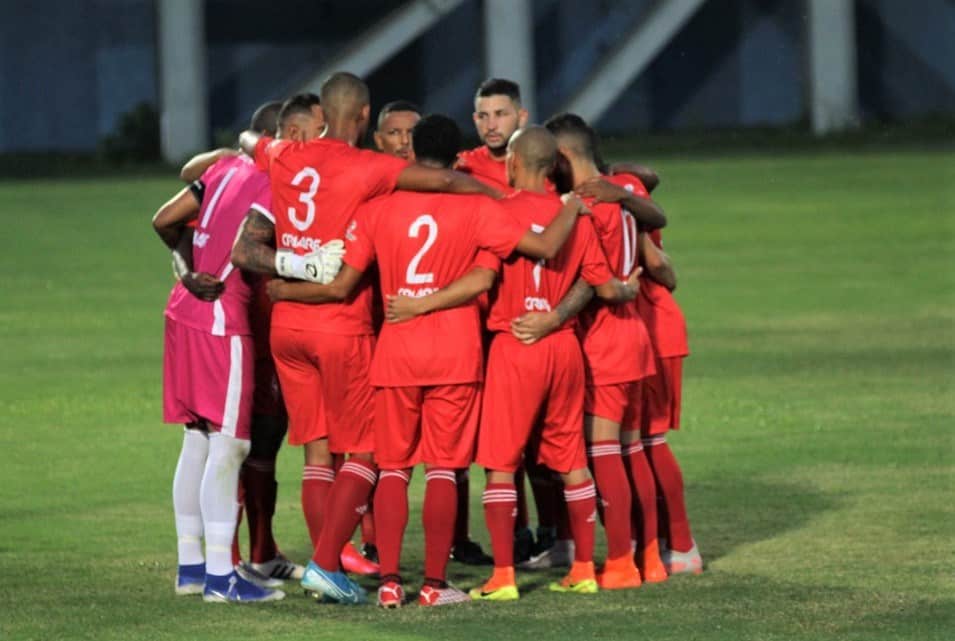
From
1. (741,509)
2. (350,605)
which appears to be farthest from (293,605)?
(741,509)

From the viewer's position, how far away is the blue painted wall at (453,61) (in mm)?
50844

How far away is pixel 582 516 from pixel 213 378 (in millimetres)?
1683

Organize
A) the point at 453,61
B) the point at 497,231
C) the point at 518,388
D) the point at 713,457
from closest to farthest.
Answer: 1. the point at 497,231
2. the point at 518,388
3. the point at 713,457
4. the point at 453,61

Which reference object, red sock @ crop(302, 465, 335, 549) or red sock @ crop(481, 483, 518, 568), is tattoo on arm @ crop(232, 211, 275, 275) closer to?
red sock @ crop(302, 465, 335, 549)

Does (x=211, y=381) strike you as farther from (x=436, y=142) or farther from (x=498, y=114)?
(x=498, y=114)

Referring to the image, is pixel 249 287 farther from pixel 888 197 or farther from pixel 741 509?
pixel 888 197

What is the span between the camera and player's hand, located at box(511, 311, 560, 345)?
8.27 metres

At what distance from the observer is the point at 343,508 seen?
8219 mm

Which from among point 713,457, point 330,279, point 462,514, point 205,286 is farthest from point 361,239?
point 713,457

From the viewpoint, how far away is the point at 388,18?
165 feet

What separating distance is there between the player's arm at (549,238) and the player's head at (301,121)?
1158mm

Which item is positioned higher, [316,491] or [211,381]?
[211,381]

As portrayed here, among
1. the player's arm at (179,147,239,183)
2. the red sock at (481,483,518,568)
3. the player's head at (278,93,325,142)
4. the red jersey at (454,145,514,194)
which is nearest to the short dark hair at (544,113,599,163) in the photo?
the red jersey at (454,145,514,194)

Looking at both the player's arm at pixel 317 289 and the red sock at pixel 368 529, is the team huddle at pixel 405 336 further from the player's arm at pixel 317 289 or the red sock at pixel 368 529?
the red sock at pixel 368 529
